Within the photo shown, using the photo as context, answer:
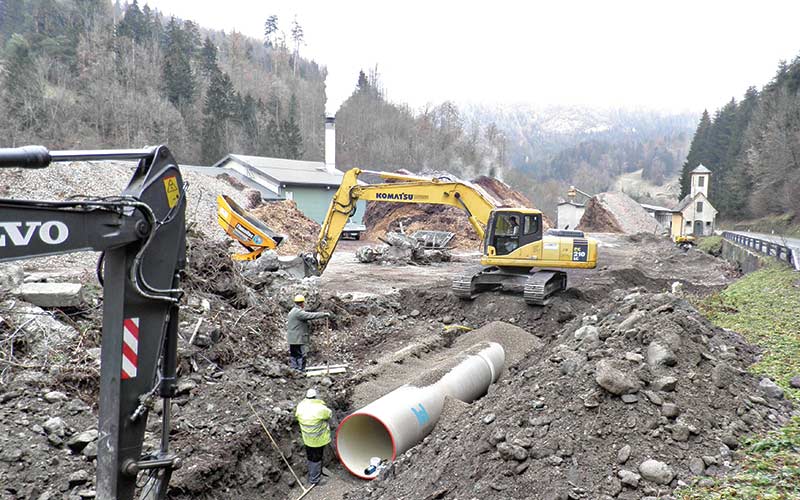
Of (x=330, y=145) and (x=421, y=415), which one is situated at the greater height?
(x=330, y=145)

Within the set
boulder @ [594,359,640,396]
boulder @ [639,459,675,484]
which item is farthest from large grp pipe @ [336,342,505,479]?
boulder @ [639,459,675,484]

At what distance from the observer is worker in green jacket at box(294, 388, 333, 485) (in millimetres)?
6715

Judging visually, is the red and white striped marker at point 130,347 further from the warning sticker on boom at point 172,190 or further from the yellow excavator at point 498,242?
the yellow excavator at point 498,242

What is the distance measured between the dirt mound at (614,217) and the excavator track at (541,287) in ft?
118

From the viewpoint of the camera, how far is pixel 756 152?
50312mm

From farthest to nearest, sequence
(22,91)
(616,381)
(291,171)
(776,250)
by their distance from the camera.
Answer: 1. (22,91)
2. (291,171)
3. (776,250)
4. (616,381)

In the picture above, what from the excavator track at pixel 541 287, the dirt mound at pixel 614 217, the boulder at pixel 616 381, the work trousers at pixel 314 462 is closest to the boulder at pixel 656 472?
the boulder at pixel 616 381

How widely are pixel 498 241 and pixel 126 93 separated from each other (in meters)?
57.0

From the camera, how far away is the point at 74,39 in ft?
211

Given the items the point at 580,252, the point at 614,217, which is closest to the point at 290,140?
the point at 614,217

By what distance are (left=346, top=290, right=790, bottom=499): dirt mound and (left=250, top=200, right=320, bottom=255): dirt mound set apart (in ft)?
68.5

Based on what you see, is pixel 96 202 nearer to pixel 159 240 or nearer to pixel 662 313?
pixel 159 240

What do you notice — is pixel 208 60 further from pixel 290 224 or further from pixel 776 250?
pixel 776 250

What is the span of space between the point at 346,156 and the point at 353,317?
6140 centimetres
